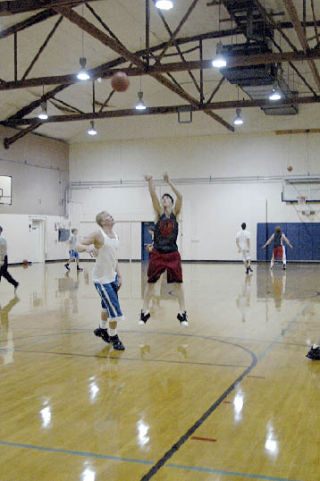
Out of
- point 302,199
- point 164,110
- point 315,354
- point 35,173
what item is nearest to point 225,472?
point 315,354

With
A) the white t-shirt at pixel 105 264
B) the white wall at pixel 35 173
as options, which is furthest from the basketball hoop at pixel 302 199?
the white t-shirt at pixel 105 264

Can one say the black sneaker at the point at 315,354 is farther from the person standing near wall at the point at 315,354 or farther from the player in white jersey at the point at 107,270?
the player in white jersey at the point at 107,270

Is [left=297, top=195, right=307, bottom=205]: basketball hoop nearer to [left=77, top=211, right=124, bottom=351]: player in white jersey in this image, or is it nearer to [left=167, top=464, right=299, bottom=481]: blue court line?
[left=77, top=211, right=124, bottom=351]: player in white jersey

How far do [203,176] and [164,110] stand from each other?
6.03 meters

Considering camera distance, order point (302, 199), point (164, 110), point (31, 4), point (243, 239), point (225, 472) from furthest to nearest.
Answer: point (302, 199), point (164, 110), point (243, 239), point (31, 4), point (225, 472)

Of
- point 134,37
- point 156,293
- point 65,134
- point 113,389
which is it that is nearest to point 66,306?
point 156,293

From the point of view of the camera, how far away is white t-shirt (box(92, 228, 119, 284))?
22.5ft

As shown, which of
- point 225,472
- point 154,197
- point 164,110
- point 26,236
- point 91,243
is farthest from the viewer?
point 26,236

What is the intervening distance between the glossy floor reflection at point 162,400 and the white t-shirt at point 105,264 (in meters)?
0.89

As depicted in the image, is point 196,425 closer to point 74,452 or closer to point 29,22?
point 74,452

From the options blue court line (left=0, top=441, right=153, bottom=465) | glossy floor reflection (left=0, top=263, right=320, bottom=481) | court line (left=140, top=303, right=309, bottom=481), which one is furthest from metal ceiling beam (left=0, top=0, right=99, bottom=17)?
blue court line (left=0, top=441, right=153, bottom=465)

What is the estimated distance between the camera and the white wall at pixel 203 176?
27672 mm

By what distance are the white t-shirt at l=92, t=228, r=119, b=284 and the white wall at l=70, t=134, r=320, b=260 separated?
2190 centimetres

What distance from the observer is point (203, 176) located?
29078mm
